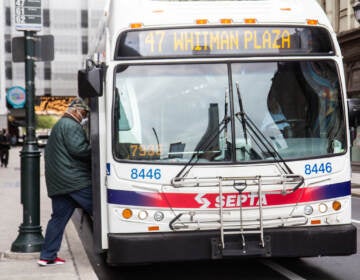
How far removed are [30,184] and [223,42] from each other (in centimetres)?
295

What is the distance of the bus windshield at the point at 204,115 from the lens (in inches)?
277

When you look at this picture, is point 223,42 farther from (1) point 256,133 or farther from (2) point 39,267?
(2) point 39,267

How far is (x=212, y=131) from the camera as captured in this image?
23.1 ft

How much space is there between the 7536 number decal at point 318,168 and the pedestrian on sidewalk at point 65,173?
2327mm

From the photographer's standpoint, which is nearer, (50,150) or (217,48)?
(217,48)

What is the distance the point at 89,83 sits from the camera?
7070mm

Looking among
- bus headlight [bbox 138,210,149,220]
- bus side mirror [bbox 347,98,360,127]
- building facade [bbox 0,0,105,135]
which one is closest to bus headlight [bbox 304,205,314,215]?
bus side mirror [bbox 347,98,360,127]

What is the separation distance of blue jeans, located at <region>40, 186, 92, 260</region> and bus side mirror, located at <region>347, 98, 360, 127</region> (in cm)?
296

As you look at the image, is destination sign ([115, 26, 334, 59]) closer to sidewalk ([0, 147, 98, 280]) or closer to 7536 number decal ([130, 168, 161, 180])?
7536 number decal ([130, 168, 161, 180])

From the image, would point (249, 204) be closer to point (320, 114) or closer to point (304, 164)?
point (304, 164)

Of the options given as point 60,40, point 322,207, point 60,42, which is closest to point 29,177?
point 322,207

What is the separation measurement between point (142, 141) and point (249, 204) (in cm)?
119

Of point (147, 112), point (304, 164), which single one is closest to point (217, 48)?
point (147, 112)

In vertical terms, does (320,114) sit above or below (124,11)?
below
